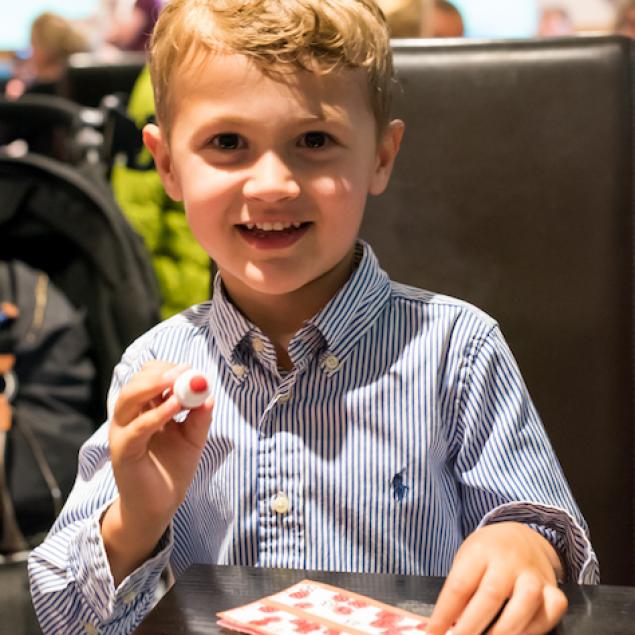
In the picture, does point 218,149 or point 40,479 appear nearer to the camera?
point 218,149

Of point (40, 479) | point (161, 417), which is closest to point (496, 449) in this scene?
point (161, 417)

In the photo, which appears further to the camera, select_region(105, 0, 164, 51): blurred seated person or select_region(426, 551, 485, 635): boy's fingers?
select_region(105, 0, 164, 51): blurred seated person

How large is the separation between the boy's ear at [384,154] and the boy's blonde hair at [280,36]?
0.04 meters

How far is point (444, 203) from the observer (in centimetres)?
140

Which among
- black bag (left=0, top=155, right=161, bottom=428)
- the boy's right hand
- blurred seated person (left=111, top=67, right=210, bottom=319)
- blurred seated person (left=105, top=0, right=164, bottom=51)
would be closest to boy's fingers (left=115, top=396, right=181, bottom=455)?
the boy's right hand

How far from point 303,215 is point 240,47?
16 centimetres

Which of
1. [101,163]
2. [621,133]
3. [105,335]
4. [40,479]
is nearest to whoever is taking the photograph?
[621,133]

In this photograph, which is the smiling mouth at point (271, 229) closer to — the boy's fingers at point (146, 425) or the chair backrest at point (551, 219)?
the boy's fingers at point (146, 425)

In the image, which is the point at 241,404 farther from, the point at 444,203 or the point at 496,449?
the point at 444,203

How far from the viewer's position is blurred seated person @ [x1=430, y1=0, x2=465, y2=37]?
3.39m

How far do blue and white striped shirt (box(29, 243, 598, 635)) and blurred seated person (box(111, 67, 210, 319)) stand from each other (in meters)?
1.69

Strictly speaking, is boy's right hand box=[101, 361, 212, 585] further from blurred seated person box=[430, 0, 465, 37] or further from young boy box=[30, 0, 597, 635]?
blurred seated person box=[430, 0, 465, 37]

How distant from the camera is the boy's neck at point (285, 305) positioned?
1.09 meters

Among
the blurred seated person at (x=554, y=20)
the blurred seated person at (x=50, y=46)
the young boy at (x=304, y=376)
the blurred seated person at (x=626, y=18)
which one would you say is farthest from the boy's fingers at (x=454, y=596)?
the blurred seated person at (x=554, y=20)
